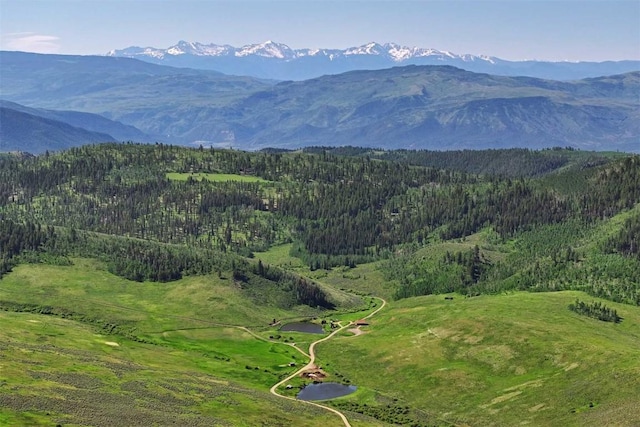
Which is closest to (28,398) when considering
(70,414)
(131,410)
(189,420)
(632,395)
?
(70,414)

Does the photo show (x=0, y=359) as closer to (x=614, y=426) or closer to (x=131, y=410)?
(x=131, y=410)

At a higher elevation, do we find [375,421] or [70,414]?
[70,414]

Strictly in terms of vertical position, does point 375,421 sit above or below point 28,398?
below

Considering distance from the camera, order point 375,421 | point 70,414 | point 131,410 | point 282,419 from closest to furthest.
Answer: point 70,414 < point 131,410 < point 282,419 < point 375,421

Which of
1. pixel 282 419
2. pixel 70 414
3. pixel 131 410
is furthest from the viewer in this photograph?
pixel 282 419

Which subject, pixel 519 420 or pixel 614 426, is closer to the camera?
pixel 614 426

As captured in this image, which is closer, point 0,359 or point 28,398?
point 28,398

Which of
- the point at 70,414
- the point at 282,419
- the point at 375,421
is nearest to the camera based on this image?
the point at 70,414

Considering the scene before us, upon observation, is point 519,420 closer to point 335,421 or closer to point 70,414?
point 335,421

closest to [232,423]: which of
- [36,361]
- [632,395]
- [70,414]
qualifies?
[70,414]
